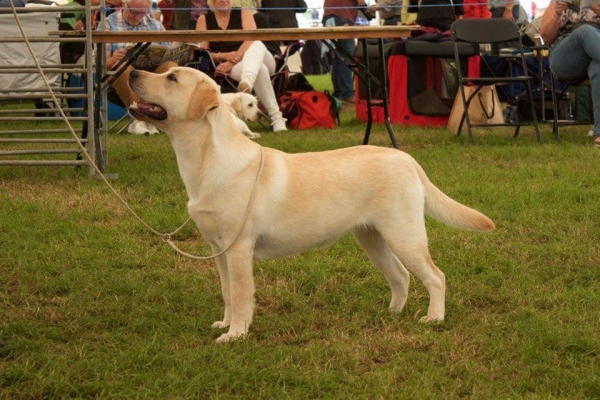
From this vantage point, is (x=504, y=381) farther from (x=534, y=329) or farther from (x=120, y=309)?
(x=120, y=309)

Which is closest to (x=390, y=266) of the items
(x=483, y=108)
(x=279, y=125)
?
(x=483, y=108)

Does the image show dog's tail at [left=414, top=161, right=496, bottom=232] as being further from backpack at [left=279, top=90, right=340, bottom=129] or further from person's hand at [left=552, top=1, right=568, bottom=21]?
backpack at [left=279, top=90, right=340, bottom=129]

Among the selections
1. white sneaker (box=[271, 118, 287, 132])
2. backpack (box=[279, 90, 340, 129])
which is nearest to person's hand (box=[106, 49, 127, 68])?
white sneaker (box=[271, 118, 287, 132])

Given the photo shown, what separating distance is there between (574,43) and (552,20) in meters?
0.38

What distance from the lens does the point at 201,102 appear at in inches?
140

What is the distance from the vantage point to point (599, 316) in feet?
12.3

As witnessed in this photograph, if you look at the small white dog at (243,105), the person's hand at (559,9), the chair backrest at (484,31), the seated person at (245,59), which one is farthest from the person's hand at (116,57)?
the person's hand at (559,9)

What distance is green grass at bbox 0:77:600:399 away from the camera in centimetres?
310

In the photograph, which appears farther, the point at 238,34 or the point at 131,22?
the point at 131,22

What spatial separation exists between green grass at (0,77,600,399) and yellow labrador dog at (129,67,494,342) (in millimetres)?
284

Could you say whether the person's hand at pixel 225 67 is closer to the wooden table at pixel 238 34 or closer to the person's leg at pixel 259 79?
the person's leg at pixel 259 79

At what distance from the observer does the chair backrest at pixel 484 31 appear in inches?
375

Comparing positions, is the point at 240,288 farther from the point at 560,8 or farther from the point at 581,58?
the point at 560,8

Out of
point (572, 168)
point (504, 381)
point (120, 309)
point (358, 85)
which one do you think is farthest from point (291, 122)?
point (504, 381)
